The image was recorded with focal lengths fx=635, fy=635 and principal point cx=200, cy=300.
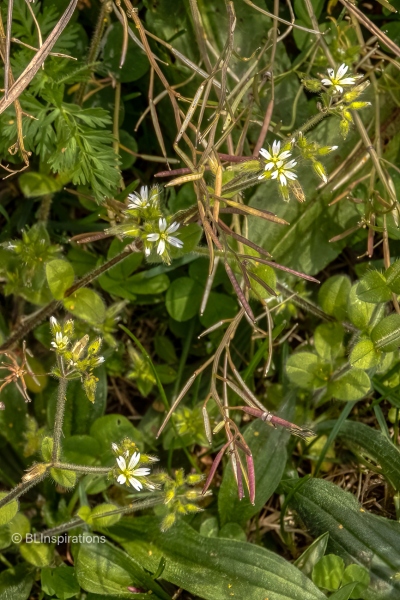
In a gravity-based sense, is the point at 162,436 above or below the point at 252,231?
below

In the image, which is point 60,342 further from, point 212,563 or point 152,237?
point 212,563

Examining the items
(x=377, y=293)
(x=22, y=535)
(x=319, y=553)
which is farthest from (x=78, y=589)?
(x=377, y=293)

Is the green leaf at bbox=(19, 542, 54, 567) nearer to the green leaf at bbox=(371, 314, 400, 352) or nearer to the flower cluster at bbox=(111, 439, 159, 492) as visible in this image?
the flower cluster at bbox=(111, 439, 159, 492)

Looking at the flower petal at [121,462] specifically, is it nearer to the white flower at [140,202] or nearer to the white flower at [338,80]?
the white flower at [140,202]

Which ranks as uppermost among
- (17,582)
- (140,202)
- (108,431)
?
(140,202)

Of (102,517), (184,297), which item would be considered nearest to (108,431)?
(102,517)

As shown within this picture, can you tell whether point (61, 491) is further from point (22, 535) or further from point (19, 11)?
point (19, 11)
